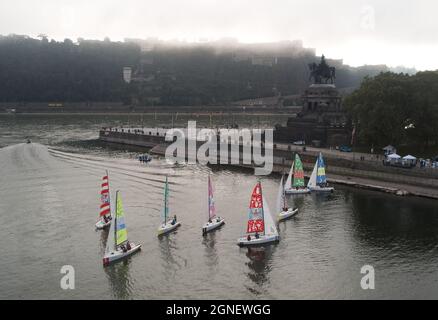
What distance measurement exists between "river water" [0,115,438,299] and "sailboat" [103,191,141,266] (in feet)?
3.01

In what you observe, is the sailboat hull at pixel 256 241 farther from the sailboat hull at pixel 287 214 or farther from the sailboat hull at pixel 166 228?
the sailboat hull at pixel 287 214

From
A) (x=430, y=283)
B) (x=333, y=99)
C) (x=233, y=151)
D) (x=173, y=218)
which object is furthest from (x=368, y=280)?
(x=333, y=99)

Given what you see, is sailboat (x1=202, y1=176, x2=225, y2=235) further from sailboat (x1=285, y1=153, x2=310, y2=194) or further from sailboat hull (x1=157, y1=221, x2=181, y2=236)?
sailboat (x1=285, y1=153, x2=310, y2=194)

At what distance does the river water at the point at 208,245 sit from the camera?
40719 mm

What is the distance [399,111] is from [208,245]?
145 feet

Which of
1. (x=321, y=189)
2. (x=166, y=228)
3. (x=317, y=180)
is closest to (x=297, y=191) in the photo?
(x=321, y=189)

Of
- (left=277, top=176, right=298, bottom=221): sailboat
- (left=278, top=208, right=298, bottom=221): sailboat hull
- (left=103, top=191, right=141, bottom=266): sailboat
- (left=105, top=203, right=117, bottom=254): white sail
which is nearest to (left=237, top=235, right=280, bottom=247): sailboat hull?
(left=278, top=208, right=298, bottom=221): sailboat hull

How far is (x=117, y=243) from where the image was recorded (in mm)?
46594

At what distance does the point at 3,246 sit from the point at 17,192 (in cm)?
2235

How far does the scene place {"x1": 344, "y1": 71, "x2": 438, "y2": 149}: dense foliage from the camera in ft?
265

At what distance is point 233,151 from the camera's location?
95812 millimetres
